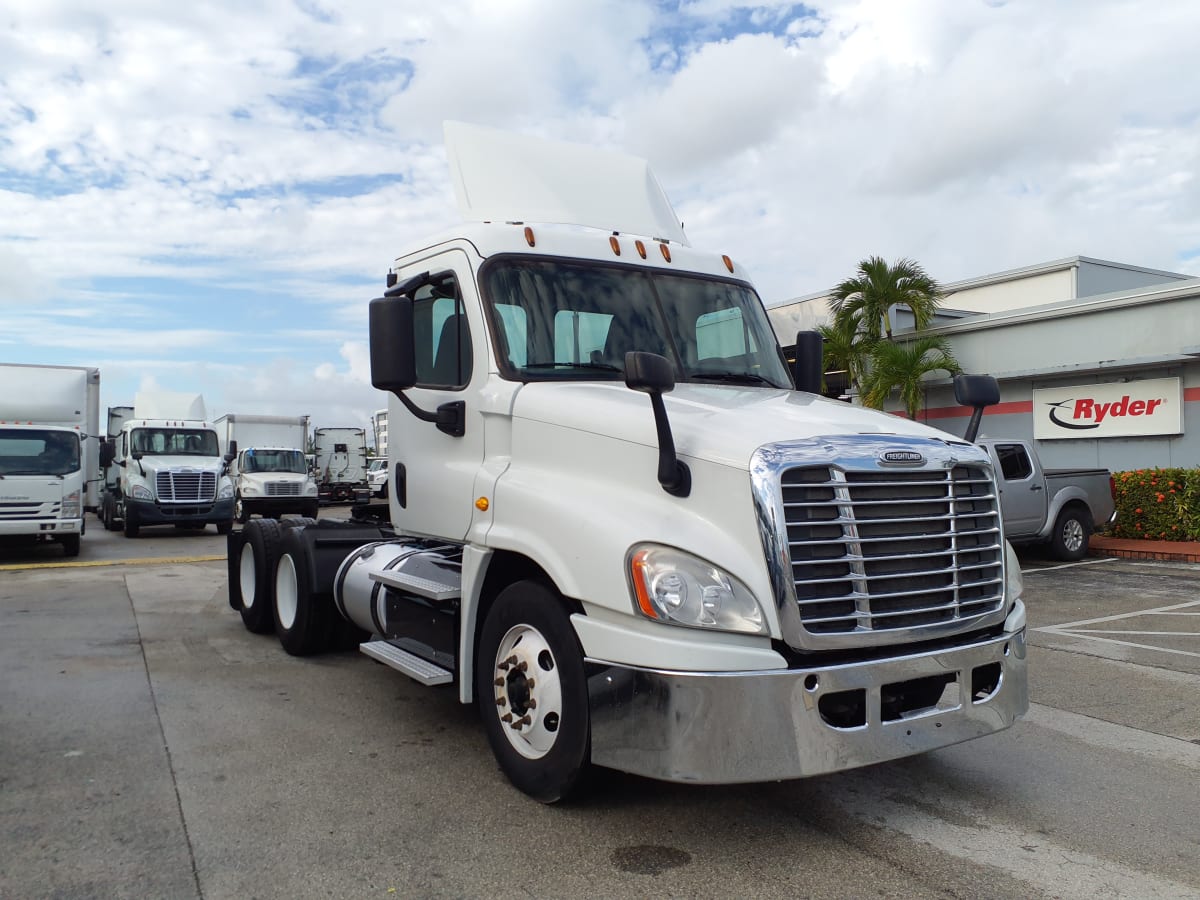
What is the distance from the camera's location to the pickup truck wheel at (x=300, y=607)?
7.16 m

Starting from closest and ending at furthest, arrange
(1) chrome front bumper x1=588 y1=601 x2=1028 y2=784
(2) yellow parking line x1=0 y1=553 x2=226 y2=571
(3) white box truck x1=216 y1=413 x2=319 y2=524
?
(1) chrome front bumper x1=588 y1=601 x2=1028 y2=784 → (2) yellow parking line x1=0 y1=553 x2=226 y2=571 → (3) white box truck x1=216 y1=413 x2=319 y2=524

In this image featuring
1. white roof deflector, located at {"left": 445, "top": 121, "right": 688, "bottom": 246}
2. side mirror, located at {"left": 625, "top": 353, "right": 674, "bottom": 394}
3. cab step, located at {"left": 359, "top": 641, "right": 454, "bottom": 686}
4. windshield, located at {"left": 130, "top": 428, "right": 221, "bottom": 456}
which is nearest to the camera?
side mirror, located at {"left": 625, "top": 353, "right": 674, "bottom": 394}

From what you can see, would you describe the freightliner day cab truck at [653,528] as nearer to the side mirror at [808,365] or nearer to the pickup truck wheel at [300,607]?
the side mirror at [808,365]

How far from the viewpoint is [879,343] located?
21484mm

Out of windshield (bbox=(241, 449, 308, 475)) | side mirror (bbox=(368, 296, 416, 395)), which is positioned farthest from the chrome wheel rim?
windshield (bbox=(241, 449, 308, 475))

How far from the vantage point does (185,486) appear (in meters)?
→ 21.2

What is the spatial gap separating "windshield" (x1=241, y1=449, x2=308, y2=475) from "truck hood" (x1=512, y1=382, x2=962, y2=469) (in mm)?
24446

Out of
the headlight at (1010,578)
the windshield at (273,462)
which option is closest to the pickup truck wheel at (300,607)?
the headlight at (1010,578)

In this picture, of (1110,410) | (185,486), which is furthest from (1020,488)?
(185,486)

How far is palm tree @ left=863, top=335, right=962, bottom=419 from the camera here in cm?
2073

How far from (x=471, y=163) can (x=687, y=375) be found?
1.97 meters

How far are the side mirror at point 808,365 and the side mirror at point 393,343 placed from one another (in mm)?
2255

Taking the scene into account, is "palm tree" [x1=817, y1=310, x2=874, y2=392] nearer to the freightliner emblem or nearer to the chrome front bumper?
the freightliner emblem

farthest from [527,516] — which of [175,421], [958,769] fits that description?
[175,421]
